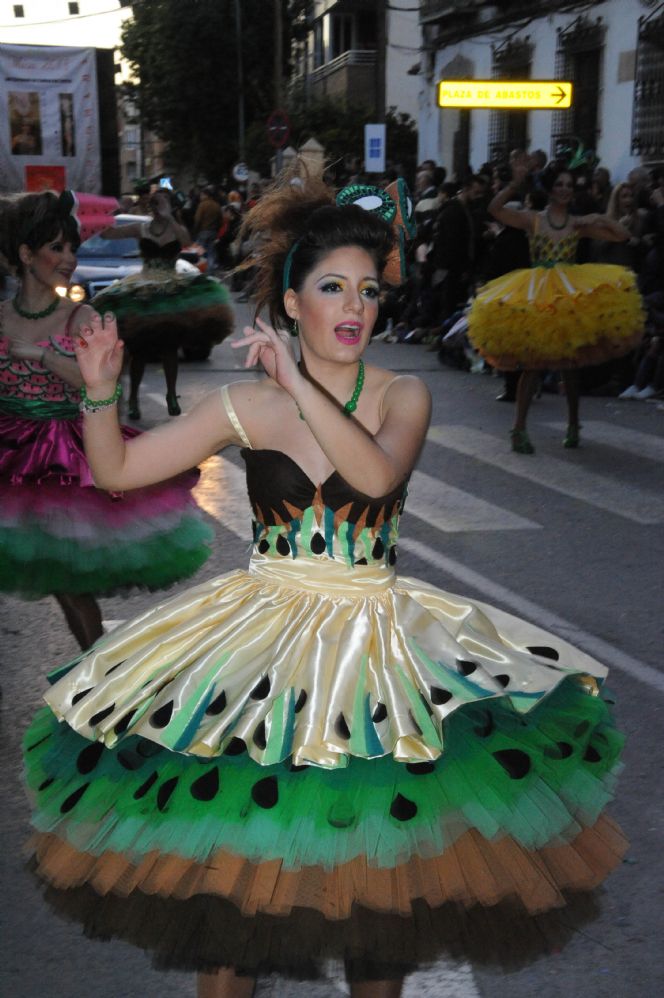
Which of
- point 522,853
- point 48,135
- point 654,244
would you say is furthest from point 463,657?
point 48,135

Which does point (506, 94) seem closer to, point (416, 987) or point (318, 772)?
point (416, 987)

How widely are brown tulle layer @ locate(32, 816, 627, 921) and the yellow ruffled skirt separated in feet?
27.6

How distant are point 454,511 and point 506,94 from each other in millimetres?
19216

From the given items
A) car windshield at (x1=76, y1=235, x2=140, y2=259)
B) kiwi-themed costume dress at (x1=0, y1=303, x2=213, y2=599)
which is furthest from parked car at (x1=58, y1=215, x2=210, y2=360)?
kiwi-themed costume dress at (x1=0, y1=303, x2=213, y2=599)

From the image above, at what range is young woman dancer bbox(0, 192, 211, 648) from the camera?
522 cm

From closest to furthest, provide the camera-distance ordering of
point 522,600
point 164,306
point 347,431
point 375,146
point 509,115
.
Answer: point 347,431 < point 522,600 < point 164,306 < point 375,146 < point 509,115

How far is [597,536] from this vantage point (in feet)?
27.5

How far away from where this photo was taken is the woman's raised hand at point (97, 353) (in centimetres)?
304

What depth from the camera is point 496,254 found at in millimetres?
14516

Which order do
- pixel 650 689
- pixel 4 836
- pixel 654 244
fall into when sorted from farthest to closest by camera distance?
pixel 654 244 < pixel 650 689 < pixel 4 836

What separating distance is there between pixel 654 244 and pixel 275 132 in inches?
788

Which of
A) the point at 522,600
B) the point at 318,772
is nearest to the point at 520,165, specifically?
the point at 522,600

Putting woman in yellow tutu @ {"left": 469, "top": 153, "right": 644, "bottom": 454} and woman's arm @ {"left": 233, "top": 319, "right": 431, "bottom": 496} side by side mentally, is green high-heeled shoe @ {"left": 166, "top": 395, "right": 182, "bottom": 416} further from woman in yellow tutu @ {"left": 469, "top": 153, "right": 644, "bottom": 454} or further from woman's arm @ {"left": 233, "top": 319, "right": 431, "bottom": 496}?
woman's arm @ {"left": 233, "top": 319, "right": 431, "bottom": 496}

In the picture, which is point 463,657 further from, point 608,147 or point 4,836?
point 608,147
